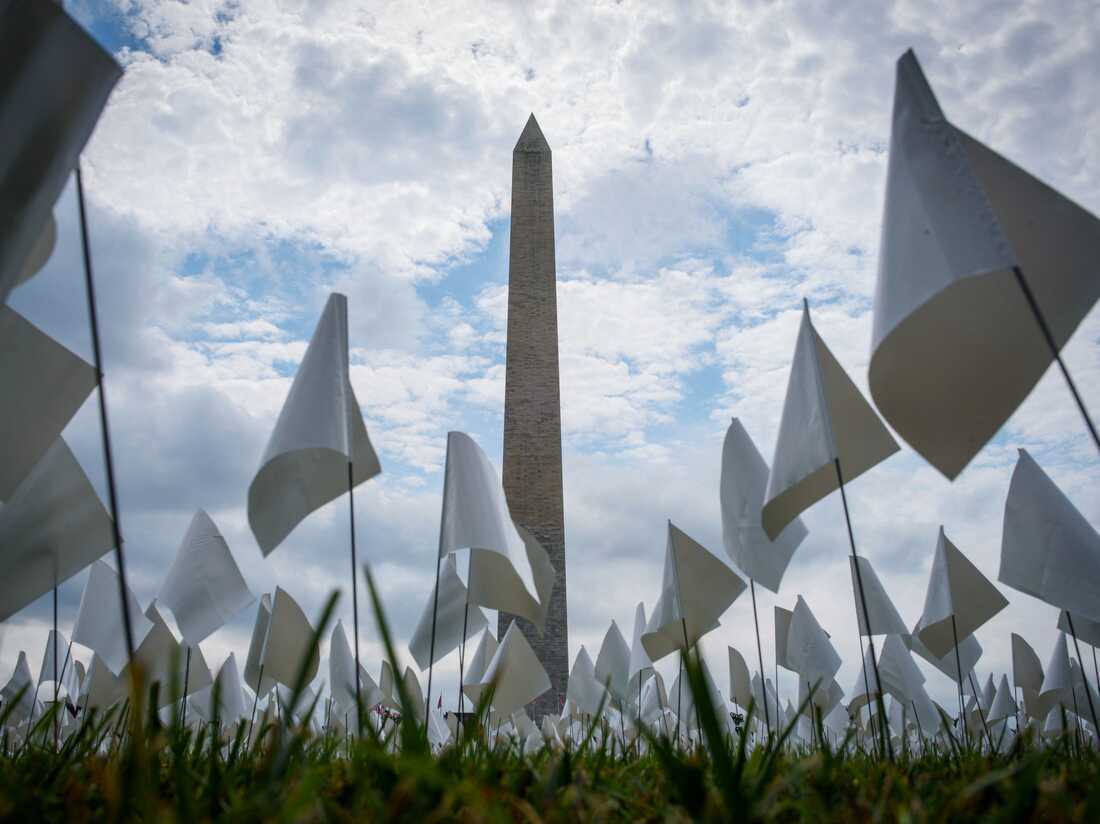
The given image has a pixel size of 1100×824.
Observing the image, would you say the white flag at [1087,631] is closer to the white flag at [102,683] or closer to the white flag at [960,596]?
the white flag at [960,596]

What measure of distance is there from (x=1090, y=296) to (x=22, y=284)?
9.18ft

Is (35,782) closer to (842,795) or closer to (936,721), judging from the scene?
(842,795)

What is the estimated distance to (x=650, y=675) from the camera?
9.81m

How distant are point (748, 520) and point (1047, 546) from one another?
1.35 metres

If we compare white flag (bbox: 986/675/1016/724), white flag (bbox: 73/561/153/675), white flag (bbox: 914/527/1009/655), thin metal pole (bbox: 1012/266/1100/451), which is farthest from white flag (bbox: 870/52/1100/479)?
white flag (bbox: 986/675/1016/724)

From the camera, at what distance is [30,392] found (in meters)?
2.40

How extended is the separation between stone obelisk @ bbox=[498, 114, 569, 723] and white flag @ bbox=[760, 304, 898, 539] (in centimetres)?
871

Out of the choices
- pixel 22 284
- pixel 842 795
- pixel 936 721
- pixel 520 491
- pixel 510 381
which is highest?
pixel 510 381

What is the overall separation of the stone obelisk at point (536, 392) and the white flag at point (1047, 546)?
26.0 ft

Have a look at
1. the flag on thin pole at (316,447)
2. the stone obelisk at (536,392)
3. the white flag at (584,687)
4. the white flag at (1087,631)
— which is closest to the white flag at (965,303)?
the flag on thin pole at (316,447)

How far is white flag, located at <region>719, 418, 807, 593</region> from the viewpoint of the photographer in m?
4.39

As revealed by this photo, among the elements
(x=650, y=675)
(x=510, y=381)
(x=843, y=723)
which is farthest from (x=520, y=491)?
(x=843, y=723)

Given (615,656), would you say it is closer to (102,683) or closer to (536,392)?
(102,683)

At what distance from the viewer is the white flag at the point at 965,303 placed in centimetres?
216
